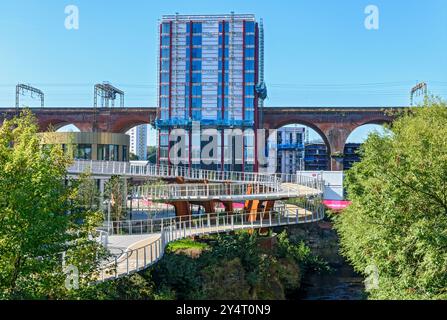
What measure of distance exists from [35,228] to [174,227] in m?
14.6

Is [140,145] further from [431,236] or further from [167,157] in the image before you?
[431,236]

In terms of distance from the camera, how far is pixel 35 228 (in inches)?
349

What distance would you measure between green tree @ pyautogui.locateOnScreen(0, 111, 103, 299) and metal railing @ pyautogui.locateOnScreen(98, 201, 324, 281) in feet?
10.0

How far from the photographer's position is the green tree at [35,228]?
8.94m

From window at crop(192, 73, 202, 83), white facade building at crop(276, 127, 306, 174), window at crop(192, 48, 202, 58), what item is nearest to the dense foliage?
window at crop(192, 73, 202, 83)

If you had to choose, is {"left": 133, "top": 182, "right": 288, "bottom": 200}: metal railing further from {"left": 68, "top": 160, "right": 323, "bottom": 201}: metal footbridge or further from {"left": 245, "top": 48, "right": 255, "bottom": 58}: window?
{"left": 245, "top": 48, "right": 255, "bottom": 58}: window

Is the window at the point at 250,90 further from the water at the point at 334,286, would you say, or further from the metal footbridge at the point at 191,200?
the water at the point at 334,286

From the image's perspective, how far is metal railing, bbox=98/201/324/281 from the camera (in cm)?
1573

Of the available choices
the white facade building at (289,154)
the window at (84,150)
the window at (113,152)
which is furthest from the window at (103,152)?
the white facade building at (289,154)

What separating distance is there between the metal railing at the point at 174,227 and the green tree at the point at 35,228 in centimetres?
306

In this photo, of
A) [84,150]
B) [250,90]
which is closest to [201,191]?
[84,150]

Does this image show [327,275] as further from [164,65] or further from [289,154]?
[289,154]

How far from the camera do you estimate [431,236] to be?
10.8 metres

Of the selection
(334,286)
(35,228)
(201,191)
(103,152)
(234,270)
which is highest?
(103,152)
